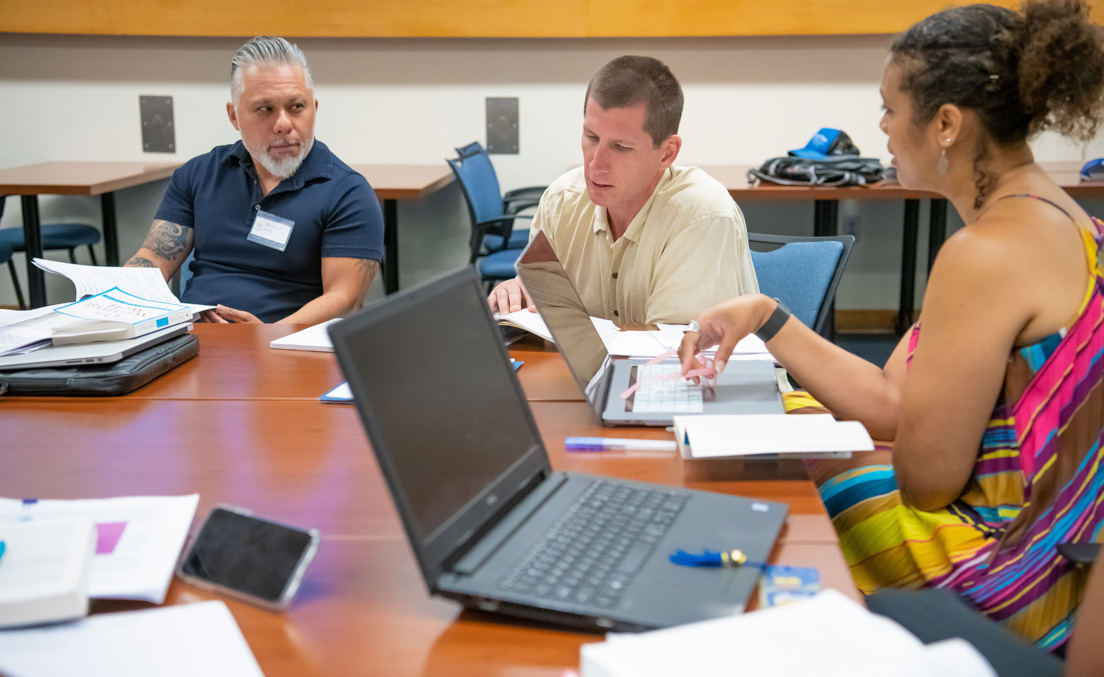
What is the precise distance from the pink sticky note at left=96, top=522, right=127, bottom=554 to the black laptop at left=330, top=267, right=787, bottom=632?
1.14 feet

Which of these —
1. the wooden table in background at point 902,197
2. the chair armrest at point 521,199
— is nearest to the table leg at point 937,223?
the wooden table in background at point 902,197

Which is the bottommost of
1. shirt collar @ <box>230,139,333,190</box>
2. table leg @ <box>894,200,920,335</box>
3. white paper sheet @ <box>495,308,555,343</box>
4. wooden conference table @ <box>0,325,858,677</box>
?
table leg @ <box>894,200,920,335</box>

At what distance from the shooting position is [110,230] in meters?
4.60

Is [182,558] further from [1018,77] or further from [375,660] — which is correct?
[1018,77]

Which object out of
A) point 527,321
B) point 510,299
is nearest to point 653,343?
point 527,321

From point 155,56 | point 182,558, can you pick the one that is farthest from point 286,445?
point 155,56

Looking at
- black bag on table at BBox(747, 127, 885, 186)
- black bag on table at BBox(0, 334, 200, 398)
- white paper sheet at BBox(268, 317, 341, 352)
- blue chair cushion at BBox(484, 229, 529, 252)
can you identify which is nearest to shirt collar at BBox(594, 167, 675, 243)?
white paper sheet at BBox(268, 317, 341, 352)

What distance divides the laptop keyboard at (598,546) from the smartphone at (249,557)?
0.21m

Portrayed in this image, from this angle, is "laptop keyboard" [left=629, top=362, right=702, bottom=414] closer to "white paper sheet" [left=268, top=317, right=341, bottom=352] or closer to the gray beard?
"white paper sheet" [left=268, top=317, right=341, bottom=352]

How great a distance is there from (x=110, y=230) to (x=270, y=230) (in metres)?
2.54

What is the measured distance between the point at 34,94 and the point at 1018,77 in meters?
4.89

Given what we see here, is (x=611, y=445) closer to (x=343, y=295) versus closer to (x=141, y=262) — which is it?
(x=343, y=295)

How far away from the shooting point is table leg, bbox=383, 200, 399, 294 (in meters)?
4.24

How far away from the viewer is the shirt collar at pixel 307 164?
2538 mm
